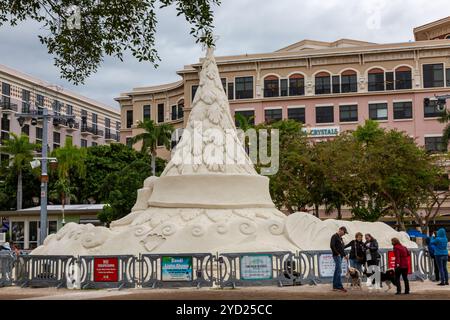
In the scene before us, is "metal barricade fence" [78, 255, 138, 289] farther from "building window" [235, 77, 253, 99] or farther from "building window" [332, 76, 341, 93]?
"building window" [235, 77, 253, 99]

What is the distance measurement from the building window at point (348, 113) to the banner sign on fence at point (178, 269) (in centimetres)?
4536

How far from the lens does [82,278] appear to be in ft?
54.0

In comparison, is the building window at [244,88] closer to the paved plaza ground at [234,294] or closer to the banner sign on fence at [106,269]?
the paved plaza ground at [234,294]

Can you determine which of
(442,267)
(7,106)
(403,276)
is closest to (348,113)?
(7,106)

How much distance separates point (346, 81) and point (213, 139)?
39.3 metres

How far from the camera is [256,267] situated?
52.8ft

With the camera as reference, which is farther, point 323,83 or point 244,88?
point 244,88

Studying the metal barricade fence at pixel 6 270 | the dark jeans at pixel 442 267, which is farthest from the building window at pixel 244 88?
the dark jeans at pixel 442 267

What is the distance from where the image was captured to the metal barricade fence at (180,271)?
15867 millimetres

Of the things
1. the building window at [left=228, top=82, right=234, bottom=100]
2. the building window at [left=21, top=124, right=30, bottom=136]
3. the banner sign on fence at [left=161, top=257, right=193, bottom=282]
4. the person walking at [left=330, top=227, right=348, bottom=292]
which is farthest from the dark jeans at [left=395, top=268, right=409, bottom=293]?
the building window at [left=21, top=124, right=30, bottom=136]

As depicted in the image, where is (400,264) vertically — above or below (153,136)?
below

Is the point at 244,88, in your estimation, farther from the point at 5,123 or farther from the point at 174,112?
the point at 5,123

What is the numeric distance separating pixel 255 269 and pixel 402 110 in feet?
149

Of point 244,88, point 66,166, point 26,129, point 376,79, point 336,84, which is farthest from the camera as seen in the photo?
point 26,129
